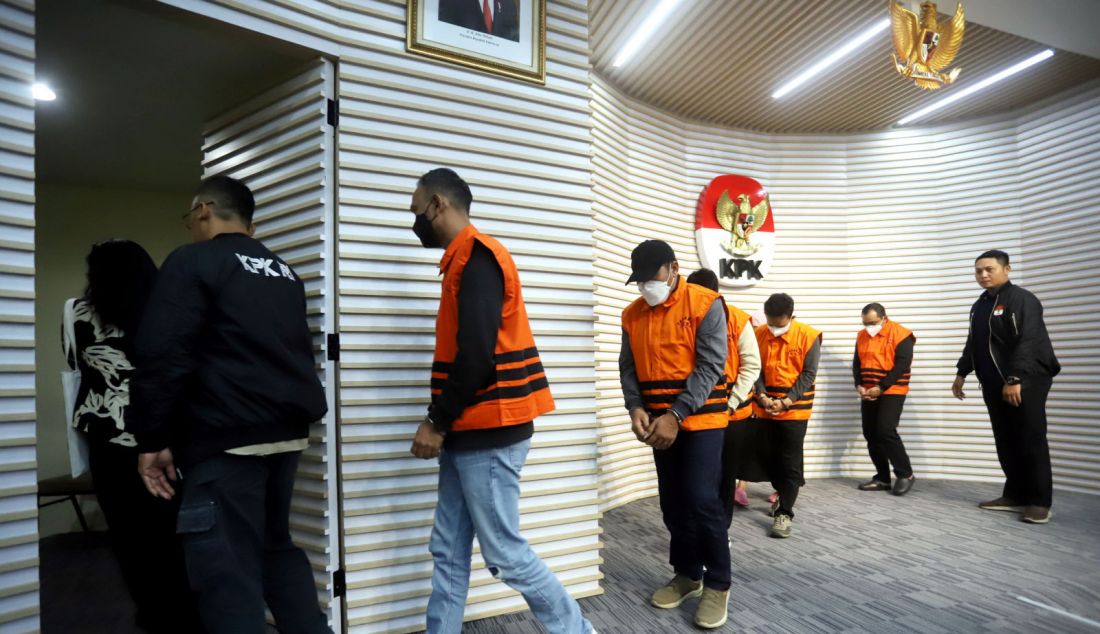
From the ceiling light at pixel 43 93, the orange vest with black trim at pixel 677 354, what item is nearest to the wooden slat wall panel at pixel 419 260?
the orange vest with black trim at pixel 677 354

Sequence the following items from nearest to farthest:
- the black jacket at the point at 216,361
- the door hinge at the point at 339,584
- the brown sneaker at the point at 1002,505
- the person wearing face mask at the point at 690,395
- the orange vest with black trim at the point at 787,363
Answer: the black jacket at the point at 216,361 → the door hinge at the point at 339,584 → the person wearing face mask at the point at 690,395 → the orange vest with black trim at the point at 787,363 → the brown sneaker at the point at 1002,505

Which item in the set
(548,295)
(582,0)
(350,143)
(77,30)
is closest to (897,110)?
(582,0)

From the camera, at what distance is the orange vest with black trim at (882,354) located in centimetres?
585

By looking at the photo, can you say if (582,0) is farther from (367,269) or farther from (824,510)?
(824,510)

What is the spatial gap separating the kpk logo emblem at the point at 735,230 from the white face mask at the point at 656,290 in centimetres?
379

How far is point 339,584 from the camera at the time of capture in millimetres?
2625

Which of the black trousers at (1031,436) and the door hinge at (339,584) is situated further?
the black trousers at (1031,436)

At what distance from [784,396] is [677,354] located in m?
2.10

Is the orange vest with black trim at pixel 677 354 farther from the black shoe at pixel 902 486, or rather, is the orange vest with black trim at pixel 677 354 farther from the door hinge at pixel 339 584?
the black shoe at pixel 902 486

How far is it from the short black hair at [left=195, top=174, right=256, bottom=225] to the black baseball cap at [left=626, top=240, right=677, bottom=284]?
1.63 m

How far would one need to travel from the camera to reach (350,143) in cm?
273

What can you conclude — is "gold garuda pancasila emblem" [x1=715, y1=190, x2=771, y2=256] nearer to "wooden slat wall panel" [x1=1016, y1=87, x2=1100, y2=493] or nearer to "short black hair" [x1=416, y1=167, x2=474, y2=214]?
"wooden slat wall panel" [x1=1016, y1=87, x2=1100, y2=493]

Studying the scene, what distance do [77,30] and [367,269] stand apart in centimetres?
193

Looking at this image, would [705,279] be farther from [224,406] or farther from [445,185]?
[224,406]
